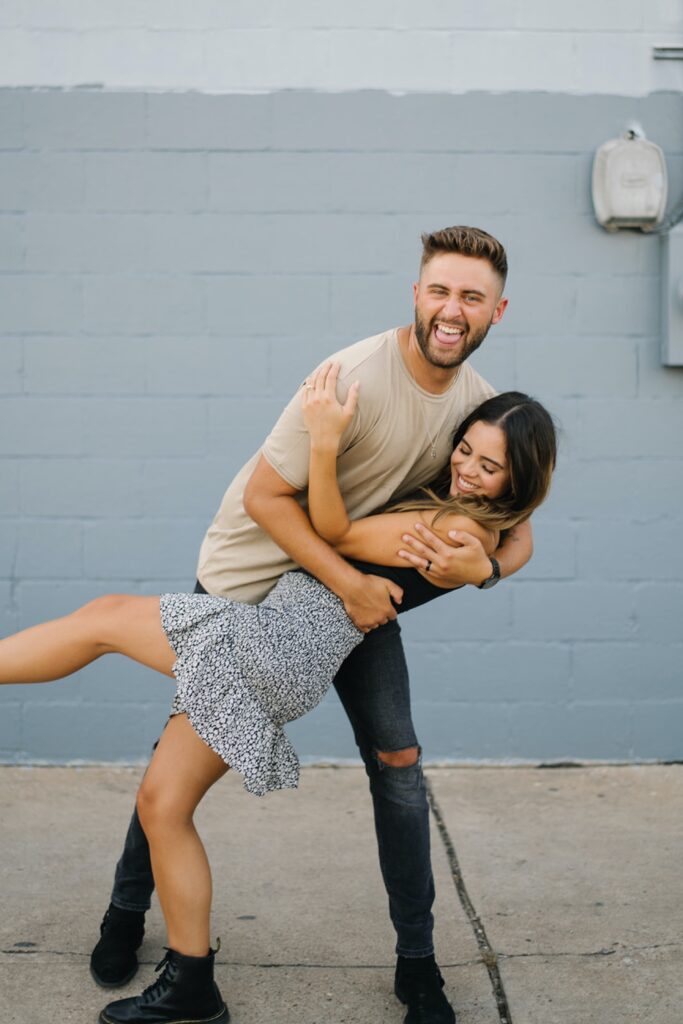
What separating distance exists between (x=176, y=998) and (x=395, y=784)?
71 cm

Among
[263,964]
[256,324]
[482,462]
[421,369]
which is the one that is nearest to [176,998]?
[263,964]

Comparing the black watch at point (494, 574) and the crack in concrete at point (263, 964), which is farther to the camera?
the crack in concrete at point (263, 964)

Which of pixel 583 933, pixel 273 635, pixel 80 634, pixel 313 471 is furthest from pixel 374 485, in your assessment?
pixel 583 933

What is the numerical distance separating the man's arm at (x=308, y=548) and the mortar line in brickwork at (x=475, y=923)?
1.06m

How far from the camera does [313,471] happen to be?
8.95 ft

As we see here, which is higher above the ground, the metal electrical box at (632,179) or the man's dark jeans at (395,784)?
the metal electrical box at (632,179)

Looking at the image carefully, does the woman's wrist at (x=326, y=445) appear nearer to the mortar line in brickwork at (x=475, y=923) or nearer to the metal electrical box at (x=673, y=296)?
the mortar line in brickwork at (x=475, y=923)

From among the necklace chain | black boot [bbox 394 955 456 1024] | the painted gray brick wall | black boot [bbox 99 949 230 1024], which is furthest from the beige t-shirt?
the painted gray brick wall

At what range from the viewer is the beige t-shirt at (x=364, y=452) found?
2801 millimetres

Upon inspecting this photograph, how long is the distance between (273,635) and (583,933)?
1447 mm

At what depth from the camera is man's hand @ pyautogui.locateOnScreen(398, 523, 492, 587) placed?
9.18ft

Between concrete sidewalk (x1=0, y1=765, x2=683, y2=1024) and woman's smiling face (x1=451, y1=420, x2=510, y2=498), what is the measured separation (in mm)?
1315

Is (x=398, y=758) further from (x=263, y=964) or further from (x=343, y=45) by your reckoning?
(x=343, y=45)

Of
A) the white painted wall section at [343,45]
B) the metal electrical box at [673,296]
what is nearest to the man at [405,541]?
the metal electrical box at [673,296]
